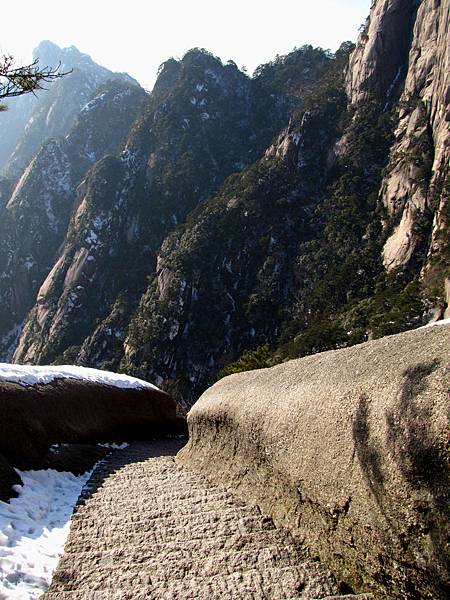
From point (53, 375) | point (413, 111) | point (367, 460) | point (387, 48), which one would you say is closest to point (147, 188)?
point (387, 48)

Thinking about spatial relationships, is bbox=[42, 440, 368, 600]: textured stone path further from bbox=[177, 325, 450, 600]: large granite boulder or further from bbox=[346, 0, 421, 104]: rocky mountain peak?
bbox=[346, 0, 421, 104]: rocky mountain peak

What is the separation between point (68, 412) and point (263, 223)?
70834mm

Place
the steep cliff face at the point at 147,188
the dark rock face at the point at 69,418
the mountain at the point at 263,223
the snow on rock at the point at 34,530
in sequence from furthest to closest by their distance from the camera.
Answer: the steep cliff face at the point at 147,188 → the mountain at the point at 263,223 → the dark rock face at the point at 69,418 → the snow on rock at the point at 34,530

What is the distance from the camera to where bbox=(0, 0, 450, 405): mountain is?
5444 centimetres

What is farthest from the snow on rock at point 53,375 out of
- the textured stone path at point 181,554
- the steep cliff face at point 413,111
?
the steep cliff face at point 413,111

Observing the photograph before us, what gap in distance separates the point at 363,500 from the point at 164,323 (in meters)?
75.2

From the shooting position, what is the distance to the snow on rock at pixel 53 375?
11.0 meters

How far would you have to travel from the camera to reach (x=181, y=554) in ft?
16.6

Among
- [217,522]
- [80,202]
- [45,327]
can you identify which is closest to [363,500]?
[217,522]

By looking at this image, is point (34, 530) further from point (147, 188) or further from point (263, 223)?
point (147, 188)

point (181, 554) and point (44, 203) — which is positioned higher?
point (44, 203)

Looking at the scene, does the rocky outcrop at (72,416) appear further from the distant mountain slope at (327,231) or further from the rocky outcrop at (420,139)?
the rocky outcrop at (420,139)

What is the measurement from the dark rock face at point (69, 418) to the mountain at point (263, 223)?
14.2 m

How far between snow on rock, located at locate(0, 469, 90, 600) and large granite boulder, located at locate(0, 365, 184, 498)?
486 mm
